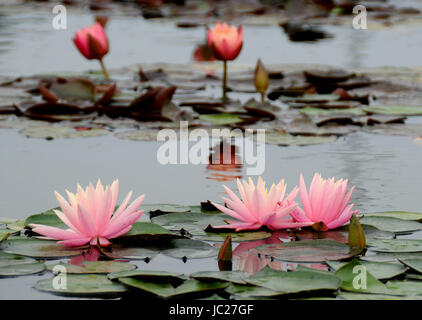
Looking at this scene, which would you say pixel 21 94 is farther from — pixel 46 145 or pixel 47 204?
pixel 47 204

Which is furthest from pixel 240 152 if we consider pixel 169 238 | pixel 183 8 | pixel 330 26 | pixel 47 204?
pixel 183 8

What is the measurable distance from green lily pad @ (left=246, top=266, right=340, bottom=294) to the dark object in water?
650 cm

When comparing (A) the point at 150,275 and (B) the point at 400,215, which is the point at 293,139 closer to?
(B) the point at 400,215

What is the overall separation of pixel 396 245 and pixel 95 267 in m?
0.75

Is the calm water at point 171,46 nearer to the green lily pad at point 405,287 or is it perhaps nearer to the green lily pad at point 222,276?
the green lily pad at point 222,276

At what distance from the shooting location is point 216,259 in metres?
2.06

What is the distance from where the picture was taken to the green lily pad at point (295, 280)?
1788mm

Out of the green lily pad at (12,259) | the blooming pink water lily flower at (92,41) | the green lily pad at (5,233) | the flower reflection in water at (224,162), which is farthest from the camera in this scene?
the blooming pink water lily flower at (92,41)

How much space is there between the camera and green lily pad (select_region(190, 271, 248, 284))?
1836 millimetres

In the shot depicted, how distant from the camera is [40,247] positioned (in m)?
2.13

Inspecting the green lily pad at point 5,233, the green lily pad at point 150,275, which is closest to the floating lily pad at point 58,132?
the green lily pad at point 5,233

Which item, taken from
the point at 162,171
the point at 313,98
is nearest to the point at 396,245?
the point at 162,171

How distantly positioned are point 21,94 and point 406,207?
2775 millimetres

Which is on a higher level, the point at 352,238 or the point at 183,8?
the point at 183,8
